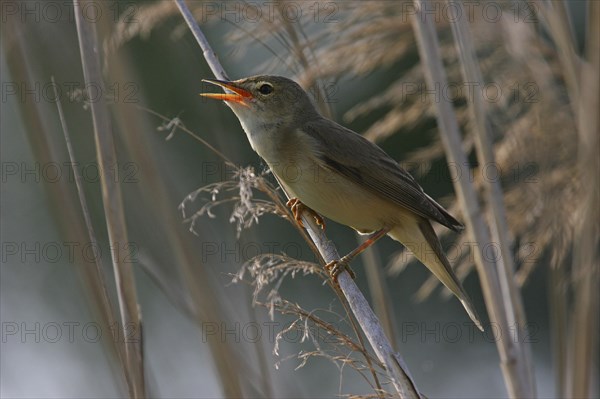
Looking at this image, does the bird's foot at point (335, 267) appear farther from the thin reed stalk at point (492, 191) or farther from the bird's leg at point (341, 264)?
the thin reed stalk at point (492, 191)

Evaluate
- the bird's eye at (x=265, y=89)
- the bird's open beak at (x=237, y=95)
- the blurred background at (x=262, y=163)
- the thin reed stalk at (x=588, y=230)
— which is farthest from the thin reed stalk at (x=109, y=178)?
the thin reed stalk at (x=588, y=230)

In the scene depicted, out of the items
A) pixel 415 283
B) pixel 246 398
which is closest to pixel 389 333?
pixel 246 398

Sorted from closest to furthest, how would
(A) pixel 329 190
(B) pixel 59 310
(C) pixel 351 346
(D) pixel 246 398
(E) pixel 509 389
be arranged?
(C) pixel 351 346, (D) pixel 246 398, (E) pixel 509 389, (A) pixel 329 190, (B) pixel 59 310

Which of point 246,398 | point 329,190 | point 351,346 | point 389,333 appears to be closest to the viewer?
point 351,346

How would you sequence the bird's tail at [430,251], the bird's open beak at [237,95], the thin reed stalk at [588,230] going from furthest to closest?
the bird's tail at [430,251] < the bird's open beak at [237,95] < the thin reed stalk at [588,230]

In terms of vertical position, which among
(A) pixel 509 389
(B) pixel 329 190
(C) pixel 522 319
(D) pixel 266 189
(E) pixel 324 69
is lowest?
(A) pixel 509 389

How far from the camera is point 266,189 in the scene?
2.53 meters

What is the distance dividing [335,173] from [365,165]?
152 millimetres

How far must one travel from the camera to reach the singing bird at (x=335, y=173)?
3.35m

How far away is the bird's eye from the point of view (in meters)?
3.46

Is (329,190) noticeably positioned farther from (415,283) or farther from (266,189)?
(415,283)

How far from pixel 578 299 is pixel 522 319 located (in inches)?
10.5

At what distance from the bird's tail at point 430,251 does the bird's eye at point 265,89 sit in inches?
34.3

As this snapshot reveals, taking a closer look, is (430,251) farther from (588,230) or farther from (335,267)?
(588,230)
